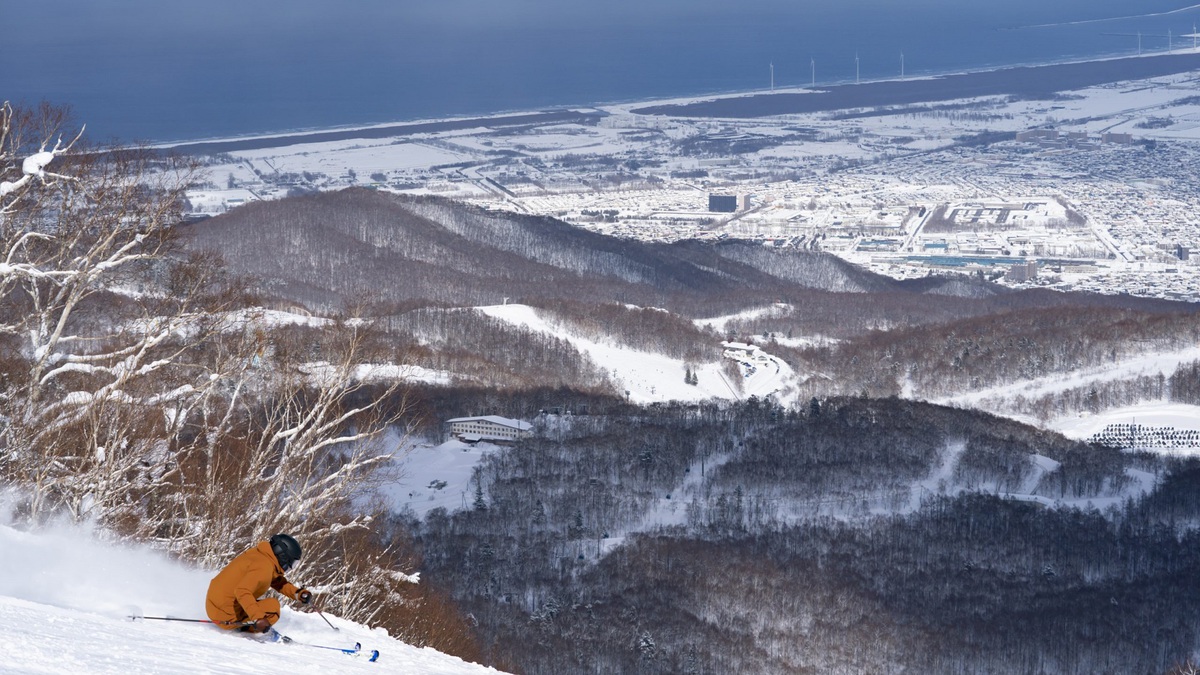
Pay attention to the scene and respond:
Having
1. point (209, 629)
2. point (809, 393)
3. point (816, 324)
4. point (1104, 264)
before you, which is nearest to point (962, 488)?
point (809, 393)

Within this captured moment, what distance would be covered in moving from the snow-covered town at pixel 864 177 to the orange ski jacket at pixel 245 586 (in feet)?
179

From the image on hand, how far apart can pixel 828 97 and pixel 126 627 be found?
427 feet

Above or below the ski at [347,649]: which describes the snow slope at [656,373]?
below

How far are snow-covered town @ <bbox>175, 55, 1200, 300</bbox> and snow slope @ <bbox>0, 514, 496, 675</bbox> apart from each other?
53.5 m

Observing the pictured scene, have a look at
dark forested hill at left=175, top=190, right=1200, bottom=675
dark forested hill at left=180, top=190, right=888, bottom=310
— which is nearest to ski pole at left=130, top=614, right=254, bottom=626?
dark forested hill at left=175, top=190, right=1200, bottom=675

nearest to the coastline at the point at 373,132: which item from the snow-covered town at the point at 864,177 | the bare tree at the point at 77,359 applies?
the snow-covered town at the point at 864,177

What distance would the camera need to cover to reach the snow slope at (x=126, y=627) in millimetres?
7242

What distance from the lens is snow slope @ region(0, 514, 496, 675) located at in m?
7.24

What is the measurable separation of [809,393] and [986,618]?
54.5 ft

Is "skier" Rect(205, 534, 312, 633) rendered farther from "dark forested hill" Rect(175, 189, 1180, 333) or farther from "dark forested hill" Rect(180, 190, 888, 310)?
"dark forested hill" Rect(180, 190, 888, 310)

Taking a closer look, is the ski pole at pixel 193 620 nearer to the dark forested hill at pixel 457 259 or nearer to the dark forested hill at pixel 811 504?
the dark forested hill at pixel 811 504

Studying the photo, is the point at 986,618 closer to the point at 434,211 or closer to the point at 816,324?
Answer: the point at 816,324

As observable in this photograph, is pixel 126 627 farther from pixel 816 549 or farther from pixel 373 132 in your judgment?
pixel 373 132

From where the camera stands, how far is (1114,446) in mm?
36812
